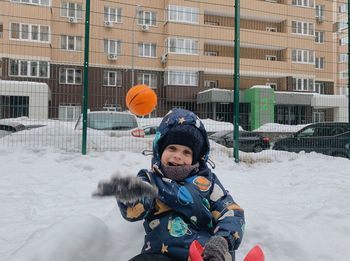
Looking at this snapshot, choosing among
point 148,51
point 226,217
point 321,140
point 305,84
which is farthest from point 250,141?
point 305,84

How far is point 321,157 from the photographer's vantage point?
7684 mm

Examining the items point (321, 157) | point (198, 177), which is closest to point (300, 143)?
point (321, 157)

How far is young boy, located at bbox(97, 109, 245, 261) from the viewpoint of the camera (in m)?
1.92

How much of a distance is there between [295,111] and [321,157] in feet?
13.5

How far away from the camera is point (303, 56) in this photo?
28.9 m

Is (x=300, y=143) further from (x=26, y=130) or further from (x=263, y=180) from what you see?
(x=26, y=130)

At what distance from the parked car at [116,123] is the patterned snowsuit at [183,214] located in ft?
19.4

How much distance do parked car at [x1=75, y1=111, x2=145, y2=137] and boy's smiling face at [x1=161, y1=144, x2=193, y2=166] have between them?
5783 mm

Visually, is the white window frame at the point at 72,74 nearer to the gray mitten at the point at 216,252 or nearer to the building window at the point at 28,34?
the building window at the point at 28,34

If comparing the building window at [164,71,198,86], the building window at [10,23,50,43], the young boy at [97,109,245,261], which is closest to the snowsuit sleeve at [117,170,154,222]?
the young boy at [97,109,245,261]

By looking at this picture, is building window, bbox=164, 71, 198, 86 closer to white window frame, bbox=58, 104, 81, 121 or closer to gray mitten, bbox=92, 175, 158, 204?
white window frame, bbox=58, 104, 81, 121

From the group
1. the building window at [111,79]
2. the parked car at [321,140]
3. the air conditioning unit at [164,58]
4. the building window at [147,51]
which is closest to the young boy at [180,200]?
the building window at [111,79]

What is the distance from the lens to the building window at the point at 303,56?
93.1 feet

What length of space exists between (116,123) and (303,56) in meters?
23.8
